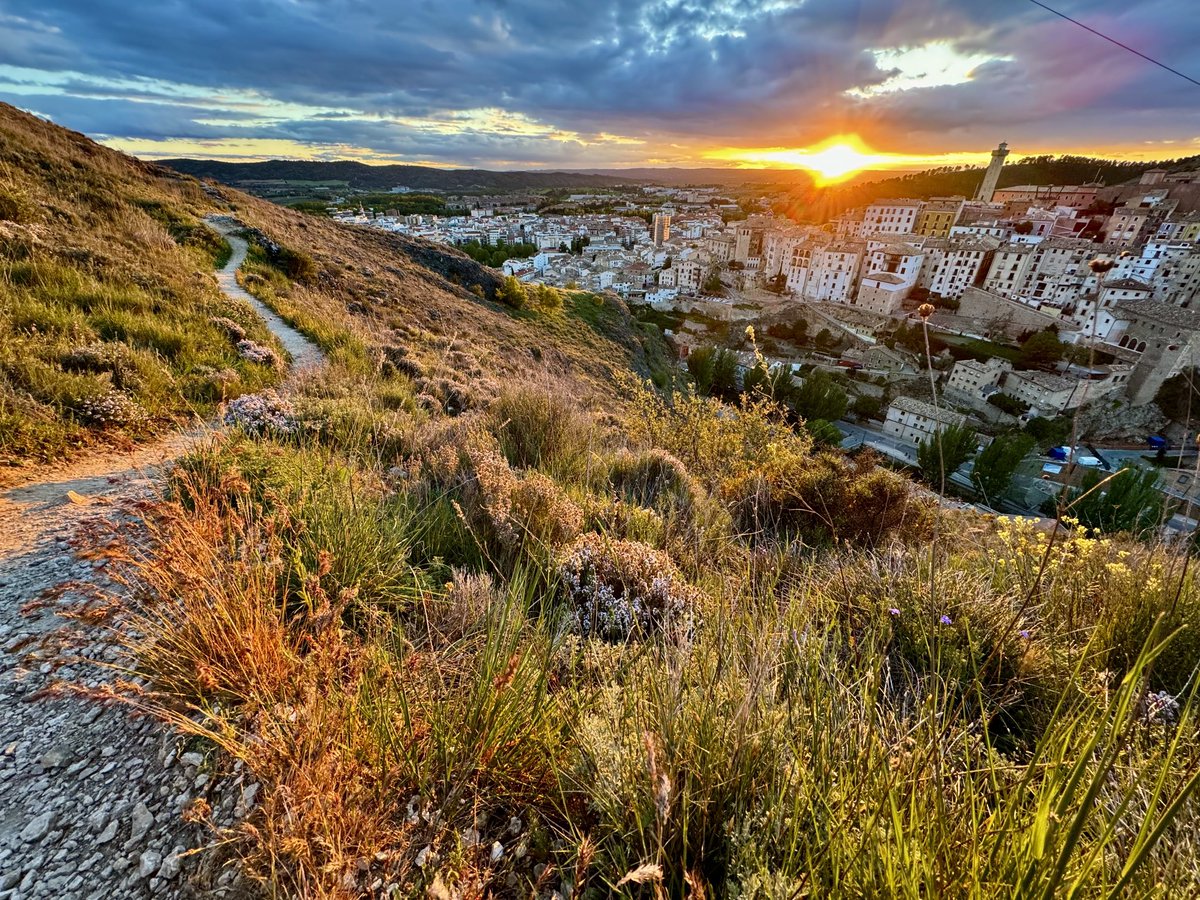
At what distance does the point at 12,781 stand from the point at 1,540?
1.87m

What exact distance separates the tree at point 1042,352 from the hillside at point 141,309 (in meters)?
39.8

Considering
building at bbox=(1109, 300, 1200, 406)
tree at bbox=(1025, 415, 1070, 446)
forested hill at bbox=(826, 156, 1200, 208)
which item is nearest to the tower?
forested hill at bbox=(826, 156, 1200, 208)

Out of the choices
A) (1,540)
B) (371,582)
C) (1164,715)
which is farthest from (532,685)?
(1,540)

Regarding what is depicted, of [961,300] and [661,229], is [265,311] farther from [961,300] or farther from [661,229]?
[661,229]

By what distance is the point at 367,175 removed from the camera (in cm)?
14700

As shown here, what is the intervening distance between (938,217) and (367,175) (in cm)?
14730

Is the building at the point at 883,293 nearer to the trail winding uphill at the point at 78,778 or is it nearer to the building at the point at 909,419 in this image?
the building at the point at 909,419

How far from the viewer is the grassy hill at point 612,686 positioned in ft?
3.95

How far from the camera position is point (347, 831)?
1.30 meters

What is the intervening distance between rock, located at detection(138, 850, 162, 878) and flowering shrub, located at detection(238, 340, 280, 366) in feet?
22.5

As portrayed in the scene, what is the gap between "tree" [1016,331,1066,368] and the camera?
40719 mm

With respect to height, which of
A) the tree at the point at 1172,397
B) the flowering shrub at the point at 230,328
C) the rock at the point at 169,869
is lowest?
the tree at the point at 1172,397

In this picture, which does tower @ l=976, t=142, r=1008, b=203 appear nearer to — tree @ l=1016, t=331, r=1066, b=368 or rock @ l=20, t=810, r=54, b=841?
tree @ l=1016, t=331, r=1066, b=368

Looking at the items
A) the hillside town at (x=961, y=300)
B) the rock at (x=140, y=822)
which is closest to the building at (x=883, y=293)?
the hillside town at (x=961, y=300)
